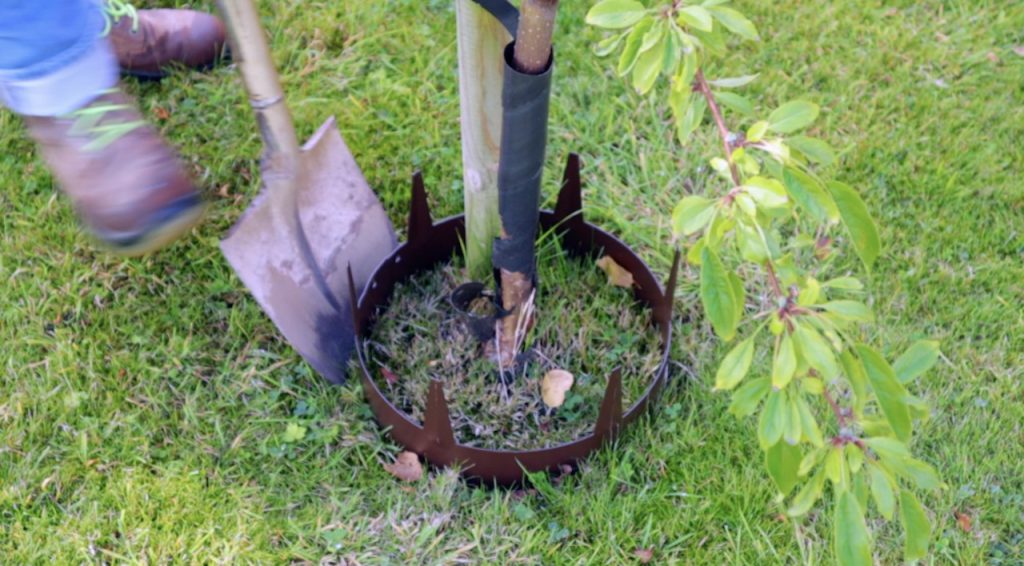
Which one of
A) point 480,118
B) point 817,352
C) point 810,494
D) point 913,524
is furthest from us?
point 480,118

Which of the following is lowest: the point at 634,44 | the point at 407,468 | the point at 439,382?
the point at 407,468

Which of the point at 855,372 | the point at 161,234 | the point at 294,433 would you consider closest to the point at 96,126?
the point at 161,234

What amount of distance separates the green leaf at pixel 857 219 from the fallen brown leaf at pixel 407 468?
46.6 inches

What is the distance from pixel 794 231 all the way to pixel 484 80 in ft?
3.60

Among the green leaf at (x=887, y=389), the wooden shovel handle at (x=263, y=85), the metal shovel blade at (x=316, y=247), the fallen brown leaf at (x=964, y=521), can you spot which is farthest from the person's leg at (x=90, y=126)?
the fallen brown leaf at (x=964, y=521)

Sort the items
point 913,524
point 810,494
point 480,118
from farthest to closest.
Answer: point 480,118 < point 810,494 < point 913,524

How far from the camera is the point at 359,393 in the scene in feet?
7.07

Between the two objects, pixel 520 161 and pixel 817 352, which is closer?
pixel 817 352

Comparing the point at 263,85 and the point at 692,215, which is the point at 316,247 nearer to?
the point at 263,85

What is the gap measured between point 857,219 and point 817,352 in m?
0.17

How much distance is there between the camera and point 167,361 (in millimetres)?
2195

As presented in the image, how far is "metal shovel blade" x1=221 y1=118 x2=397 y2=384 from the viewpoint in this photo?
2.03 meters

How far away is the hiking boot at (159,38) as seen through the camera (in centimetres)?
267

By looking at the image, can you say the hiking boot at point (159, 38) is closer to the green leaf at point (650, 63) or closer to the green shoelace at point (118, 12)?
the green shoelace at point (118, 12)
